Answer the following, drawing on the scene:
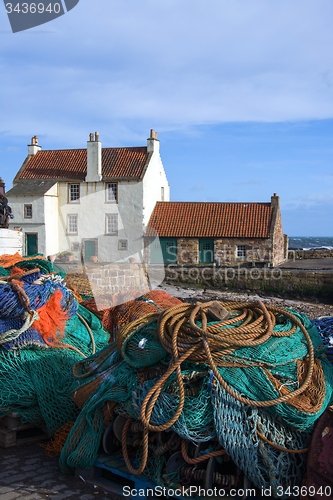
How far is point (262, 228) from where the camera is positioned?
27078mm

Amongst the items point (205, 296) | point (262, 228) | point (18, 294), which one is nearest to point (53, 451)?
point (18, 294)

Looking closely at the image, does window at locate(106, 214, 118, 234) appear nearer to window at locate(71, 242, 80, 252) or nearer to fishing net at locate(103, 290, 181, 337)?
window at locate(71, 242, 80, 252)

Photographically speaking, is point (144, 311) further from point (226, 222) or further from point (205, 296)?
point (226, 222)

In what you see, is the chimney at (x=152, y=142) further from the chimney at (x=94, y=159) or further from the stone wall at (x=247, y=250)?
the stone wall at (x=247, y=250)

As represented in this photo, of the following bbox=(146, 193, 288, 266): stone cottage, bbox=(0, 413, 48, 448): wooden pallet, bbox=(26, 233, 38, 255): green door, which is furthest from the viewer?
bbox=(26, 233, 38, 255): green door

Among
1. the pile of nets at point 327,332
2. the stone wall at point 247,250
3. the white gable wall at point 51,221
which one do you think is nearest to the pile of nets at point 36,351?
the pile of nets at point 327,332

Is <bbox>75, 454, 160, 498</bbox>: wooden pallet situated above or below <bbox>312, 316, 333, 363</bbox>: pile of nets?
below

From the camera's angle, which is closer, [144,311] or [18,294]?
[18,294]

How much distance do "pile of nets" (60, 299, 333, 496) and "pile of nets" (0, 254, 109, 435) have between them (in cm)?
51

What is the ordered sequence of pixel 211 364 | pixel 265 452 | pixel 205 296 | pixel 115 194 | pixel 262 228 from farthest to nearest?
pixel 115 194, pixel 262 228, pixel 205 296, pixel 211 364, pixel 265 452

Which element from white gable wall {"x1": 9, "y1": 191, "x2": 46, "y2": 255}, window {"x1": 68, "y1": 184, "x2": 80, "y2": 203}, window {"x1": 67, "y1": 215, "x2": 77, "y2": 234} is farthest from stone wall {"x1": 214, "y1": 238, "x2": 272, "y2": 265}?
white gable wall {"x1": 9, "y1": 191, "x2": 46, "y2": 255}

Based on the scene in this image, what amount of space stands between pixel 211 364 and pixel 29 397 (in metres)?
2.18

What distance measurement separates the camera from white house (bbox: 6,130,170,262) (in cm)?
2889

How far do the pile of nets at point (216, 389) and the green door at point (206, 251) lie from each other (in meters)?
23.3
